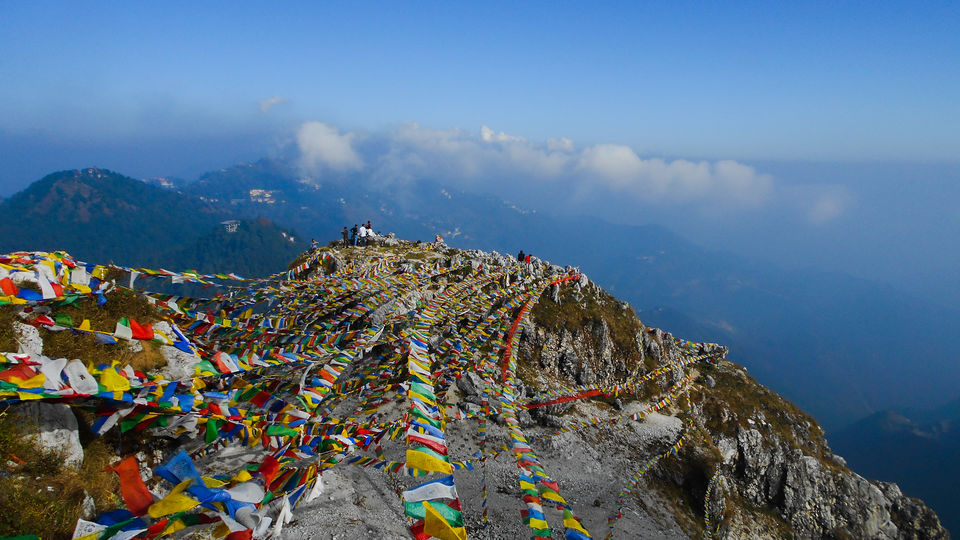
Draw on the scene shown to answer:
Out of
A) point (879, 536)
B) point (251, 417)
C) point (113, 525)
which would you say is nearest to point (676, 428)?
point (879, 536)

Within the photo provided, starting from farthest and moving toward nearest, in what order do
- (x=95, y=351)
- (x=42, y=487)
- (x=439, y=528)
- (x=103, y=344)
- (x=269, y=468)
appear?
(x=103, y=344) < (x=95, y=351) < (x=269, y=468) < (x=439, y=528) < (x=42, y=487)

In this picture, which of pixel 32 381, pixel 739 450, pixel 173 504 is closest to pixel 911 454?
pixel 739 450

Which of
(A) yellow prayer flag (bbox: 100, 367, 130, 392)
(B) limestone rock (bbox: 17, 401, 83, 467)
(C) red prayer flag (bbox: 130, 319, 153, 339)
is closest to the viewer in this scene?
(B) limestone rock (bbox: 17, 401, 83, 467)

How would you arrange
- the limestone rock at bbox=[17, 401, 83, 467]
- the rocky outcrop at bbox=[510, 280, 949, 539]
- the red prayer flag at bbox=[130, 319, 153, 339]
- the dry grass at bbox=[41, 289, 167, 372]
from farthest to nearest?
1. the rocky outcrop at bbox=[510, 280, 949, 539]
2. the red prayer flag at bbox=[130, 319, 153, 339]
3. the dry grass at bbox=[41, 289, 167, 372]
4. the limestone rock at bbox=[17, 401, 83, 467]

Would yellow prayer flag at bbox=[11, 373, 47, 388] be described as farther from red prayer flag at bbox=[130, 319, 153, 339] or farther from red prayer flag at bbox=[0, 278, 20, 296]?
red prayer flag at bbox=[0, 278, 20, 296]

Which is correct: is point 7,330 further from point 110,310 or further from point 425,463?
point 425,463

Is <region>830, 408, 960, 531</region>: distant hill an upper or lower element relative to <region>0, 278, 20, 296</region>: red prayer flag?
lower

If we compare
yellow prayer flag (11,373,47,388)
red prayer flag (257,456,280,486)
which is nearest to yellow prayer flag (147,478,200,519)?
red prayer flag (257,456,280,486)

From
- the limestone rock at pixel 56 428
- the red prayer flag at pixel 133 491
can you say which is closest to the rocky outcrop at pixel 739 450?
the red prayer flag at pixel 133 491

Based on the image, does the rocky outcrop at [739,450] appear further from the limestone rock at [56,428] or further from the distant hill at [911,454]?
the distant hill at [911,454]
